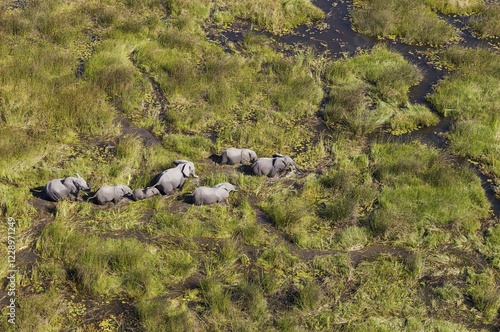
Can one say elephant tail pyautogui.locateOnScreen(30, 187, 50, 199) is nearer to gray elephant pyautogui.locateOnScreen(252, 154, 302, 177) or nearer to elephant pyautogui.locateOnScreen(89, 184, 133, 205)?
elephant pyautogui.locateOnScreen(89, 184, 133, 205)

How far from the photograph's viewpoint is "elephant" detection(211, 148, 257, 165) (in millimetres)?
11742

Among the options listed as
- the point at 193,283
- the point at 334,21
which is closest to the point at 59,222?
the point at 193,283

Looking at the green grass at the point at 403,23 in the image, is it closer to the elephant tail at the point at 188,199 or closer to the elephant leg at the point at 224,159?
the elephant leg at the point at 224,159

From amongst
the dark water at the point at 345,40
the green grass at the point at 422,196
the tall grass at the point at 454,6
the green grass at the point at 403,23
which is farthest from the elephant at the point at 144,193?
the tall grass at the point at 454,6

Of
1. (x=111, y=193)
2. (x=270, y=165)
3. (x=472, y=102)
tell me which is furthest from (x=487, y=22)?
(x=111, y=193)

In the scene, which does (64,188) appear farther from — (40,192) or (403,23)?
(403,23)

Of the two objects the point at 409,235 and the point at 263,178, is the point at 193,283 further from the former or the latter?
the point at 409,235

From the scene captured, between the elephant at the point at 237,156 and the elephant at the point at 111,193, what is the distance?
2279 mm

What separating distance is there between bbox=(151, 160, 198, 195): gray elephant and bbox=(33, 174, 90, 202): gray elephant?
1407 millimetres

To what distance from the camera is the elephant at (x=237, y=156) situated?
11742mm

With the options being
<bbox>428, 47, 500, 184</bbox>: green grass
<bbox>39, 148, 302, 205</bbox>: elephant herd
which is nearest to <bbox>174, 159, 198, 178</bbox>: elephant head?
<bbox>39, 148, 302, 205</bbox>: elephant herd

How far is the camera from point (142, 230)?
1002 cm

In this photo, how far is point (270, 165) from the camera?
37.7ft

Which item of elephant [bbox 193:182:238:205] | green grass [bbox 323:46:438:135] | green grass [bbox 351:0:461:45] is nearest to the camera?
elephant [bbox 193:182:238:205]
